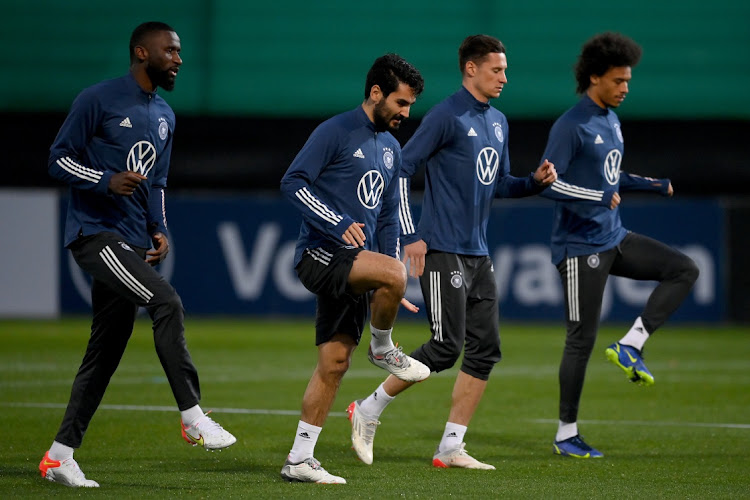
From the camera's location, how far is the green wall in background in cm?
2292

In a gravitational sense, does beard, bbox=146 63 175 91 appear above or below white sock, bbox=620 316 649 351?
above

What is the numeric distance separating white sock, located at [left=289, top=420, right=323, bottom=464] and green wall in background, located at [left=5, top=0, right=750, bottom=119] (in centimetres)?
1664

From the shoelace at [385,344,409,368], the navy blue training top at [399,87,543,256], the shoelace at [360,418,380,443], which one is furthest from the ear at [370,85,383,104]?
the shoelace at [360,418,380,443]

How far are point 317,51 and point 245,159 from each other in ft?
8.56

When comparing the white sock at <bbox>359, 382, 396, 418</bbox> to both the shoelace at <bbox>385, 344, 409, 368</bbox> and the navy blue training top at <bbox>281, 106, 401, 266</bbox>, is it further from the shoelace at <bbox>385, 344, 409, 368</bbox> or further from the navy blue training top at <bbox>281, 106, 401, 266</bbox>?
the navy blue training top at <bbox>281, 106, 401, 266</bbox>

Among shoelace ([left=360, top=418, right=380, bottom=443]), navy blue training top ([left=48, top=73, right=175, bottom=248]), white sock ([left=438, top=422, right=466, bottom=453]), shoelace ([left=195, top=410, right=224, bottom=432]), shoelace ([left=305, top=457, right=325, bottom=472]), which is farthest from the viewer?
shoelace ([left=360, top=418, right=380, bottom=443])

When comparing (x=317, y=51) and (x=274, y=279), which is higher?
(x=317, y=51)

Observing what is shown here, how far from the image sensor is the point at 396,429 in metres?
8.96

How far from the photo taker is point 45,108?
23.0 metres

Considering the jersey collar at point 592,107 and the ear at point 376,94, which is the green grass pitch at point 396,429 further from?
the jersey collar at point 592,107

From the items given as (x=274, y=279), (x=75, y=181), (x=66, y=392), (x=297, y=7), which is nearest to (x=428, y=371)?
(x=75, y=181)

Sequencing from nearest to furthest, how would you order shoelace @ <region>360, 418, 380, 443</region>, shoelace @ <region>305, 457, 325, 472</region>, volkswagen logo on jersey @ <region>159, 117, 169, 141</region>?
shoelace @ <region>305, 457, 325, 472</region>
volkswagen logo on jersey @ <region>159, 117, 169, 141</region>
shoelace @ <region>360, 418, 380, 443</region>

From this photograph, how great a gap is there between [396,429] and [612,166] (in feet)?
7.87

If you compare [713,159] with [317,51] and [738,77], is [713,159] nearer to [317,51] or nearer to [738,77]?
[738,77]
